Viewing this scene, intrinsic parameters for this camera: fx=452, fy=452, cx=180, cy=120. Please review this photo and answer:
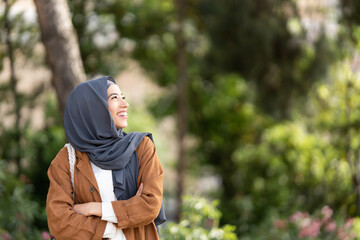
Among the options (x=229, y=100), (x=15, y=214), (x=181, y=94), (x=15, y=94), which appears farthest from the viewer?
(x=229, y=100)

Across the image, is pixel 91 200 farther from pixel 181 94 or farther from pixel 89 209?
pixel 181 94

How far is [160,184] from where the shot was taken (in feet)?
6.19

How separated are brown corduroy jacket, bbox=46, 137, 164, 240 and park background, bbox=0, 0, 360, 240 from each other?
7.09 feet

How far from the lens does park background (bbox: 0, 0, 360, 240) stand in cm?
562

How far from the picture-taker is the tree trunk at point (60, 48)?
11.1 feet

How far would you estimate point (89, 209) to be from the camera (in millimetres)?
1817

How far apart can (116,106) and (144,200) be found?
0.42m

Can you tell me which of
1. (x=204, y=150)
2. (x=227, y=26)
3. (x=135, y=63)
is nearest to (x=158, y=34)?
(x=135, y=63)

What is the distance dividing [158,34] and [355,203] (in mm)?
4458

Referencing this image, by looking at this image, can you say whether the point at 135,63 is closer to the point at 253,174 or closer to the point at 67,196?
the point at 253,174

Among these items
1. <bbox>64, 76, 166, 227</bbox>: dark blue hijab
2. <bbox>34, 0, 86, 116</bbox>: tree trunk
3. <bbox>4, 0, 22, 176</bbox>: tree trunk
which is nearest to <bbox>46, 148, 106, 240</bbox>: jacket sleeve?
<bbox>64, 76, 166, 227</bbox>: dark blue hijab

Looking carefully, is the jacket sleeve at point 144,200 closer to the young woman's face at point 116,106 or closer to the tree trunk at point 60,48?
the young woman's face at point 116,106

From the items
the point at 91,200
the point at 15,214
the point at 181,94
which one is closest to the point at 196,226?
the point at 15,214

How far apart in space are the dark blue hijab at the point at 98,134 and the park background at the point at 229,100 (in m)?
2.25
